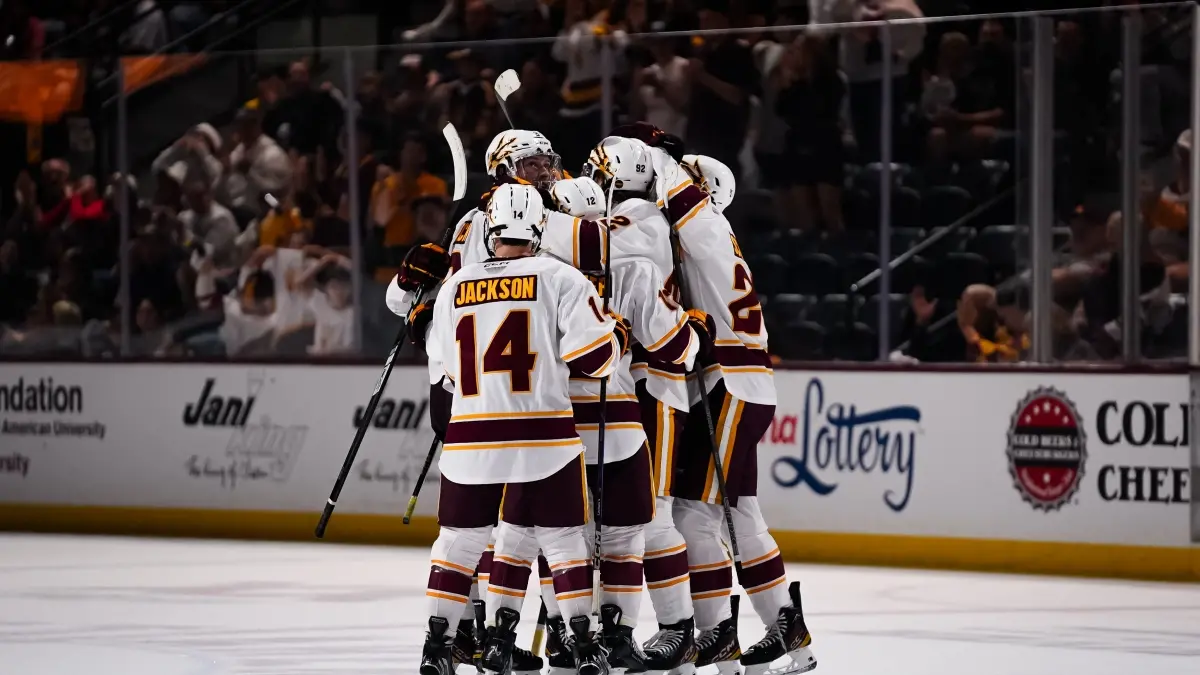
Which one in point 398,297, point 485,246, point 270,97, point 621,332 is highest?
point 270,97

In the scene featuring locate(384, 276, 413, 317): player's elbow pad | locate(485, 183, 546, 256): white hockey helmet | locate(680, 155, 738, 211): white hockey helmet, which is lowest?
locate(384, 276, 413, 317): player's elbow pad

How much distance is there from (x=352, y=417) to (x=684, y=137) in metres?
2.05

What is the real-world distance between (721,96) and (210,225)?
2593 mm

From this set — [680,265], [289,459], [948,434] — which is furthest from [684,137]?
[680,265]

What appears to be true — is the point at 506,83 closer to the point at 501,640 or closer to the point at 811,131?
the point at 501,640

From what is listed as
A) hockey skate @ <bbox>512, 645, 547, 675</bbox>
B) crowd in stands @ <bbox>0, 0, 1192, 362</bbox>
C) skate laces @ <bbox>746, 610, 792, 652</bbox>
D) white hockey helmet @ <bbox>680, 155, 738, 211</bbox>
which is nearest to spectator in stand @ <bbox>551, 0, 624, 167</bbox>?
crowd in stands @ <bbox>0, 0, 1192, 362</bbox>

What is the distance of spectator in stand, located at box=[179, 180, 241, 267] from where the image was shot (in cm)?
916

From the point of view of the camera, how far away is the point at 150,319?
9.36 meters

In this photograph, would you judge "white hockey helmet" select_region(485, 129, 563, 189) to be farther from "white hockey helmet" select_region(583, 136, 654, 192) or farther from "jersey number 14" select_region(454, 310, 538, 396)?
"jersey number 14" select_region(454, 310, 538, 396)

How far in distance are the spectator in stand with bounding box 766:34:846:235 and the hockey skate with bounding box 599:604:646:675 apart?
3435 mm

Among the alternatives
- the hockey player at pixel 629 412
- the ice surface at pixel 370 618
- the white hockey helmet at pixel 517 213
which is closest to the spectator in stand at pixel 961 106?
the ice surface at pixel 370 618

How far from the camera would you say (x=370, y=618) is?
21.8ft

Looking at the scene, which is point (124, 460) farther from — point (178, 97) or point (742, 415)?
point (742, 415)

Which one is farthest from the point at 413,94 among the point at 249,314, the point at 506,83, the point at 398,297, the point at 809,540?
the point at 398,297
